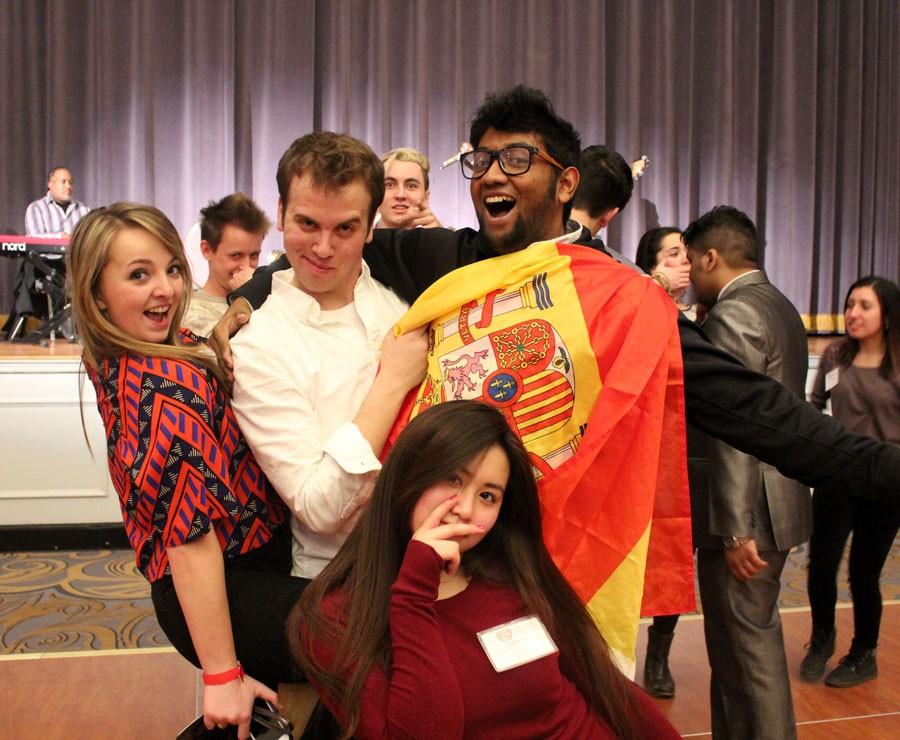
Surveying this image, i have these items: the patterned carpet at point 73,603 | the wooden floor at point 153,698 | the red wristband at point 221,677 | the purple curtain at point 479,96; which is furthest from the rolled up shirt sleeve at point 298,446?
the purple curtain at point 479,96

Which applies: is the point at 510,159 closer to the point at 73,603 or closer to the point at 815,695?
the point at 815,695

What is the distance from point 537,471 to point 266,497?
0.46 metres

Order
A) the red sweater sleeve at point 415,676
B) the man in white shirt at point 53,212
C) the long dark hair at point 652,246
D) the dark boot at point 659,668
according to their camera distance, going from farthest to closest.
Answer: the man in white shirt at point 53,212 < the long dark hair at point 652,246 < the dark boot at point 659,668 < the red sweater sleeve at point 415,676

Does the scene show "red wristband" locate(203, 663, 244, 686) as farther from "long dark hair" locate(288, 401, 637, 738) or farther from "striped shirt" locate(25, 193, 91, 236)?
"striped shirt" locate(25, 193, 91, 236)

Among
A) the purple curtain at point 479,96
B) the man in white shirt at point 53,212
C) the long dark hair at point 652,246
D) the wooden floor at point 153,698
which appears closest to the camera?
the wooden floor at point 153,698

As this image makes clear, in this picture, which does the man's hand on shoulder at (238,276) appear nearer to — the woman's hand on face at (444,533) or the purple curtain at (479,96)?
the woman's hand on face at (444,533)

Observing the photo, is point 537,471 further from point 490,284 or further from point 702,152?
point 702,152

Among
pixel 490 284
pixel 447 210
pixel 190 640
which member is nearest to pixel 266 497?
pixel 190 640

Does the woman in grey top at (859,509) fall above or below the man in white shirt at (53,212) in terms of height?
below

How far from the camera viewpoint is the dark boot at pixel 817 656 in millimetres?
3160

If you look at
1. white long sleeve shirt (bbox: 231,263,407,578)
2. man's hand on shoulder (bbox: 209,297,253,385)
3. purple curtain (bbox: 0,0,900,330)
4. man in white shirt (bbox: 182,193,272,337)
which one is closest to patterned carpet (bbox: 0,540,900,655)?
man in white shirt (bbox: 182,193,272,337)

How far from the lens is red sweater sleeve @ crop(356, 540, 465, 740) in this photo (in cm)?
123

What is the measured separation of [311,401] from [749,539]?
4.21 ft

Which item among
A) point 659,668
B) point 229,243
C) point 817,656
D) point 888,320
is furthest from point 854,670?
point 229,243
